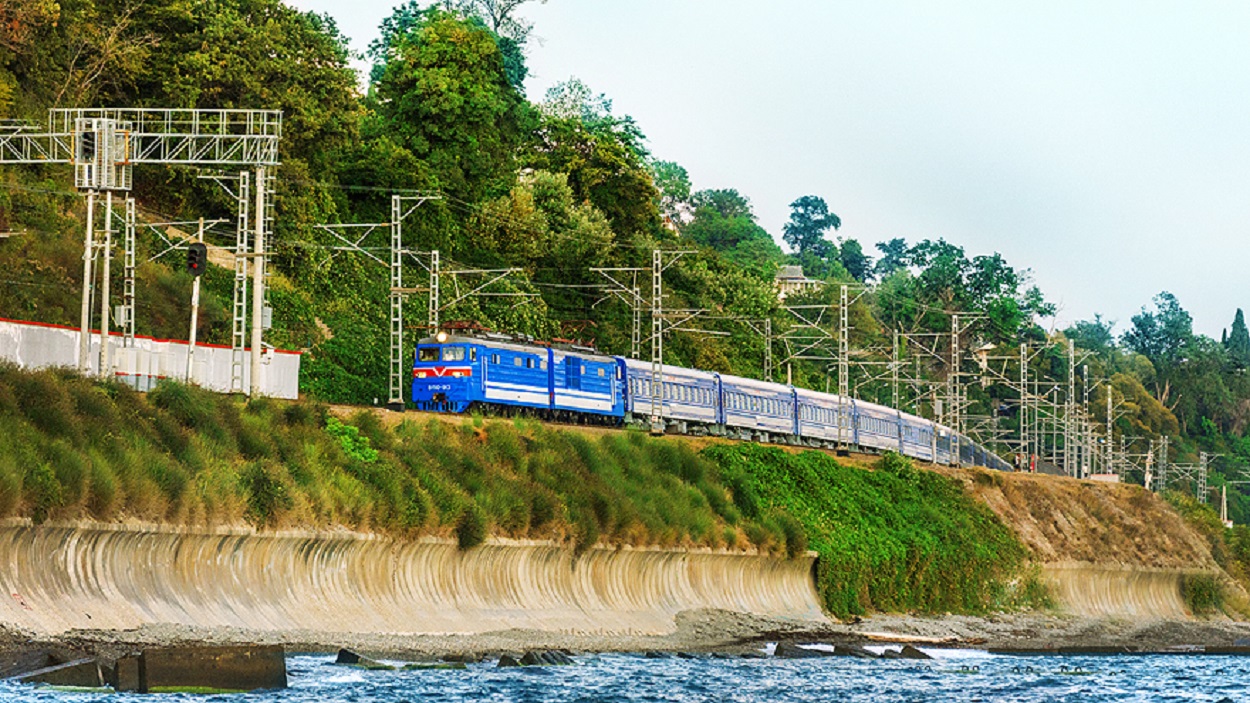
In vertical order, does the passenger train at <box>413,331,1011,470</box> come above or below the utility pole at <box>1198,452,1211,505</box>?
above

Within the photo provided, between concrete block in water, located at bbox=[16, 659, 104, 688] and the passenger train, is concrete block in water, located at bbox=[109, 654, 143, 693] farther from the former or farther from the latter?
the passenger train

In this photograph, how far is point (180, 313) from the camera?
6669 cm

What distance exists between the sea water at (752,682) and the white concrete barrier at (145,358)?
586 inches

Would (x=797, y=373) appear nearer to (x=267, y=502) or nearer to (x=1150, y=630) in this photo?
(x=1150, y=630)

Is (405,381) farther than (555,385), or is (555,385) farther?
(405,381)

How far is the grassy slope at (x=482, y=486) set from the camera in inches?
1435

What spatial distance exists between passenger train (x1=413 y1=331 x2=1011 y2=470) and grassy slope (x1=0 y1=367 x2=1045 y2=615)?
514 cm

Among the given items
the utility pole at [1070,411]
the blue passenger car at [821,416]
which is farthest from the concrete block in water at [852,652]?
the utility pole at [1070,411]

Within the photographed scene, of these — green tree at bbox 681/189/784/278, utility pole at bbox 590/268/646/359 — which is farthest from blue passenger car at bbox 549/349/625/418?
green tree at bbox 681/189/784/278

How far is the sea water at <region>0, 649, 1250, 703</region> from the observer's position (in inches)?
1204

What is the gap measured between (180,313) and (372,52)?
67922mm

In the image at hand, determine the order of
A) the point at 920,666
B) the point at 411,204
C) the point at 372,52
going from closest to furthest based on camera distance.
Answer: the point at 920,666 < the point at 411,204 < the point at 372,52

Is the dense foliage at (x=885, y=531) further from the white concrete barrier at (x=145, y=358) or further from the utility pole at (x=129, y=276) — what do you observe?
the utility pole at (x=129, y=276)

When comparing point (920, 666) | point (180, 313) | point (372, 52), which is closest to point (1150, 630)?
point (920, 666)
